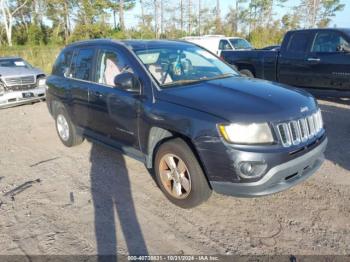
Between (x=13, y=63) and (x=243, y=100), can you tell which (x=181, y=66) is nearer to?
(x=243, y=100)

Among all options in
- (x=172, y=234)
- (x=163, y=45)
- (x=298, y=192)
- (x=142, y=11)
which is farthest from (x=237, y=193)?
(x=142, y=11)

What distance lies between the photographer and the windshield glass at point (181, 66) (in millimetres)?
4098

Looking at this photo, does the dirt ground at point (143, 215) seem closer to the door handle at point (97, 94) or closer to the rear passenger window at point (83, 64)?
the door handle at point (97, 94)

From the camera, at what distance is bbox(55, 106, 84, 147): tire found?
18.9ft

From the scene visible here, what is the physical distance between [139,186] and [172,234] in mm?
1162

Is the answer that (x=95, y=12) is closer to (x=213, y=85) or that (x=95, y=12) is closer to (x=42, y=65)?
(x=42, y=65)

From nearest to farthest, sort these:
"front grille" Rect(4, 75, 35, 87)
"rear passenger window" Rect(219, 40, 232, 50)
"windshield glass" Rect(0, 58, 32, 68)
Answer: "front grille" Rect(4, 75, 35, 87) → "windshield glass" Rect(0, 58, 32, 68) → "rear passenger window" Rect(219, 40, 232, 50)

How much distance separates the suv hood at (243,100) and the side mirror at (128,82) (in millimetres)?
389

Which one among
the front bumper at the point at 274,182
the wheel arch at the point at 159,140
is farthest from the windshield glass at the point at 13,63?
the front bumper at the point at 274,182

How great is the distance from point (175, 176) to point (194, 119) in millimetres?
755

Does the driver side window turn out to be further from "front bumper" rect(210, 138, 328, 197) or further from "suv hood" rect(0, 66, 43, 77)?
"suv hood" rect(0, 66, 43, 77)

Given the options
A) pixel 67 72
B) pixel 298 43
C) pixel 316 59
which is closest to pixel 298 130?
pixel 67 72

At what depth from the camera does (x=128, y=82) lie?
13.0 ft

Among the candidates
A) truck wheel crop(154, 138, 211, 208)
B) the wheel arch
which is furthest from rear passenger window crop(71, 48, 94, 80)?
truck wheel crop(154, 138, 211, 208)
